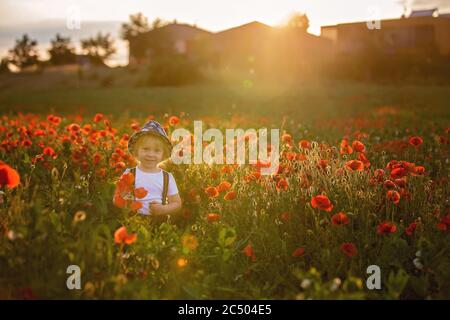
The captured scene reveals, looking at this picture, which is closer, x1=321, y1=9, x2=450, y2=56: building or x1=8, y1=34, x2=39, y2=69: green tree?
x1=321, y1=9, x2=450, y2=56: building

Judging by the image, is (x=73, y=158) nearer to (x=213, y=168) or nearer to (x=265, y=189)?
(x=213, y=168)

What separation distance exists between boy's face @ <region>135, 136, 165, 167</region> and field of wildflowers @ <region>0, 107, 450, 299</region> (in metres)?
0.22

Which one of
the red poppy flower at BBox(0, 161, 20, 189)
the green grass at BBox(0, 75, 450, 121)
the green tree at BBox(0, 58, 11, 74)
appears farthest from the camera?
the green tree at BBox(0, 58, 11, 74)

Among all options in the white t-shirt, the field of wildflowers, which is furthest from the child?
the field of wildflowers

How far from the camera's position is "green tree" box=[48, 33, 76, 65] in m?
47.1

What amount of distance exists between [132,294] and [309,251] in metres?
1.49

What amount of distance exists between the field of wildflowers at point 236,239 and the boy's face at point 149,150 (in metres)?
0.22

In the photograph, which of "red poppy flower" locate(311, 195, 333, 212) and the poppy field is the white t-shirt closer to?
the poppy field

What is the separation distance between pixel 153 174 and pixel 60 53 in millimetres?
46314

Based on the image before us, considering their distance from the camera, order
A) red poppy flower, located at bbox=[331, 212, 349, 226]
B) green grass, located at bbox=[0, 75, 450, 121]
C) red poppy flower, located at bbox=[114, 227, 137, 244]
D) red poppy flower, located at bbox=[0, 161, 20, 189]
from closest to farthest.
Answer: red poppy flower, located at bbox=[114, 227, 137, 244] → red poppy flower, located at bbox=[0, 161, 20, 189] → red poppy flower, located at bbox=[331, 212, 349, 226] → green grass, located at bbox=[0, 75, 450, 121]

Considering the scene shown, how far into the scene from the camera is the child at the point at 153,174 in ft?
13.6

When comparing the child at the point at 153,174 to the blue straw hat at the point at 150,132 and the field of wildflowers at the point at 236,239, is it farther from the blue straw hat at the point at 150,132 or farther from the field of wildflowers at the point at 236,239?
the field of wildflowers at the point at 236,239

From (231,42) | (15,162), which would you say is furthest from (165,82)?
(15,162)

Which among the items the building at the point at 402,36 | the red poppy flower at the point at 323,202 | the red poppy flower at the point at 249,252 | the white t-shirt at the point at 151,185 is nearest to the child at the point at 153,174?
the white t-shirt at the point at 151,185
